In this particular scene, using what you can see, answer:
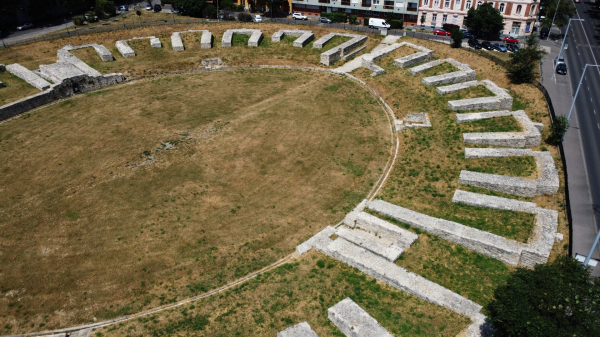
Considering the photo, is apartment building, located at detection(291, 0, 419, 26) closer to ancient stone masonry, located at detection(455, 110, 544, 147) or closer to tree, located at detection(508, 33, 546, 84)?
tree, located at detection(508, 33, 546, 84)

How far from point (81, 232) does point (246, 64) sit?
118 feet

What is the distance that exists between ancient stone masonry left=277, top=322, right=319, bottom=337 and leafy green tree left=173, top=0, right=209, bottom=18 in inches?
3032

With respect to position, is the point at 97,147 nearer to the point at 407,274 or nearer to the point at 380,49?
the point at 407,274

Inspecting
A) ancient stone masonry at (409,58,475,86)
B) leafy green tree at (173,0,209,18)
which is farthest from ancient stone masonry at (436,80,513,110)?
leafy green tree at (173,0,209,18)

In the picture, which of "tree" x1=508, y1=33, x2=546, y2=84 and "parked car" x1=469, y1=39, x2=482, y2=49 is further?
"parked car" x1=469, y1=39, x2=482, y2=49

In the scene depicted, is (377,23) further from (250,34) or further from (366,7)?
(250,34)

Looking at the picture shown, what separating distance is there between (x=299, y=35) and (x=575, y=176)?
44132mm

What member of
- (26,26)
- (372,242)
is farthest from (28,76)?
(372,242)

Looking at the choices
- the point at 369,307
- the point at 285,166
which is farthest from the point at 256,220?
the point at 369,307

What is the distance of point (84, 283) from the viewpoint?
26391 mm

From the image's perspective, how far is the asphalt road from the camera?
36.3 metres

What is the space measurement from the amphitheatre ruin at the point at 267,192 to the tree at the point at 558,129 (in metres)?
1.14

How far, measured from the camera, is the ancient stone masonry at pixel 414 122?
140 feet

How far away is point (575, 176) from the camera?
35.3 meters
